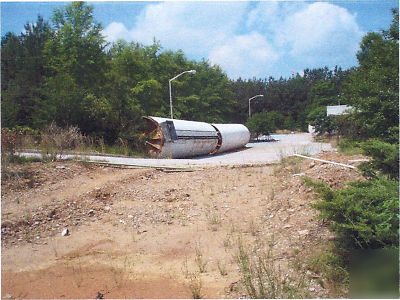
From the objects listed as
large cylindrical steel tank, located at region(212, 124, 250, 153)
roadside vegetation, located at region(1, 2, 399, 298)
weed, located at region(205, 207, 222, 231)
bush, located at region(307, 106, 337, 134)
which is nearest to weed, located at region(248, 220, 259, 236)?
roadside vegetation, located at region(1, 2, 399, 298)

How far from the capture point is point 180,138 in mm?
18891

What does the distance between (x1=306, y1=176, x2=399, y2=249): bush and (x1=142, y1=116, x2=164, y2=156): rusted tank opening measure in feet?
43.7

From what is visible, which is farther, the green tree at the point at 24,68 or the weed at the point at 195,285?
the green tree at the point at 24,68

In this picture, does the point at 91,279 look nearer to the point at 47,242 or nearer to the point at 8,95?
the point at 47,242

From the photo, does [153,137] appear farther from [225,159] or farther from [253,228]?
[253,228]

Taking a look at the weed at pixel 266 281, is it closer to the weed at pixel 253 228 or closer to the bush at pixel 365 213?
the bush at pixel 365 213

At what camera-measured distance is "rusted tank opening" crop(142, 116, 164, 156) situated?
18.1m

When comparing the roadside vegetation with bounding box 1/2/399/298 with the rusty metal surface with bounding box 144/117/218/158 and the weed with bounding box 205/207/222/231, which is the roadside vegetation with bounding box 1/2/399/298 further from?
the rusty metal surface with bounding box 144/117/218/158

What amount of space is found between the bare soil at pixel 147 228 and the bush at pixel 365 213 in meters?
0.74

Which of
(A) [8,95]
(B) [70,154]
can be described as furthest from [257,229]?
(A) [8,95]

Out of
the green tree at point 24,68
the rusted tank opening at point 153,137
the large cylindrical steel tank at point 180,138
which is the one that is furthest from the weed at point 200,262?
the green tree at point 24,68

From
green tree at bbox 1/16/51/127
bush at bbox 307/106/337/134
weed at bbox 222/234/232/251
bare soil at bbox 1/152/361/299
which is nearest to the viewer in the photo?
bare soil at bbox 1/152/361/299

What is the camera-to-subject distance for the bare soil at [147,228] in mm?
5008

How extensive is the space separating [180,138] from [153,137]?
4.88ft
